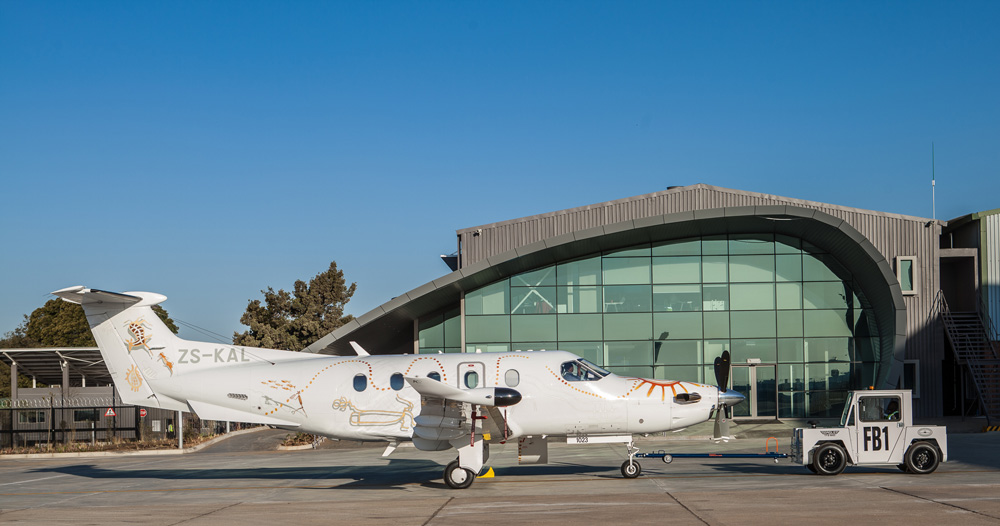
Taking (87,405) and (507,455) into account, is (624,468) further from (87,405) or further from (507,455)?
(87,405)

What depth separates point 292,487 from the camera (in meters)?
19.6

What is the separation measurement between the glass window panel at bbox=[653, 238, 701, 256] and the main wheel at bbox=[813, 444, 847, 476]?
16229 millimetres

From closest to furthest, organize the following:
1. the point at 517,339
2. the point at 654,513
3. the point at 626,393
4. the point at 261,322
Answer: the point at 654,513 < the point at 626,393 < the point at 517,339 < the point at 261,322

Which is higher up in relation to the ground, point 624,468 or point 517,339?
point 517,339

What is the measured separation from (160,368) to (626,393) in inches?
447

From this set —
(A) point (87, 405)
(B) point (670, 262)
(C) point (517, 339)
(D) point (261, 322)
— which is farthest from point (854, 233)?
(D) point (261, 322)

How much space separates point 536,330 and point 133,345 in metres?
17.4

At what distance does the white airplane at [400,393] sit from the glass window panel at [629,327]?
13.5m

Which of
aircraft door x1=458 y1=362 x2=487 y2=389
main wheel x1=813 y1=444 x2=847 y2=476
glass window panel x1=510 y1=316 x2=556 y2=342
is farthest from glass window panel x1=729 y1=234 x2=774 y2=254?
aircraft door x1=458 y1=362 x2=487 y2=389

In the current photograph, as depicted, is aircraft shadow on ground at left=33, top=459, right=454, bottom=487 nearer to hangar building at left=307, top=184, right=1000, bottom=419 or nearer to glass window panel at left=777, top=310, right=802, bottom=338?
hangar building at left=307, top=184, right=1000, bottom=419

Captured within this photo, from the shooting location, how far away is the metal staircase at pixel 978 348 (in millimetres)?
33406

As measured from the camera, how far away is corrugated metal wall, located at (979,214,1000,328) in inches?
1383

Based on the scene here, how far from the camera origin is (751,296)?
1347 inches

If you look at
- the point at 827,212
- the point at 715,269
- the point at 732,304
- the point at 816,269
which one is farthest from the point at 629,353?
the point at 827,212
